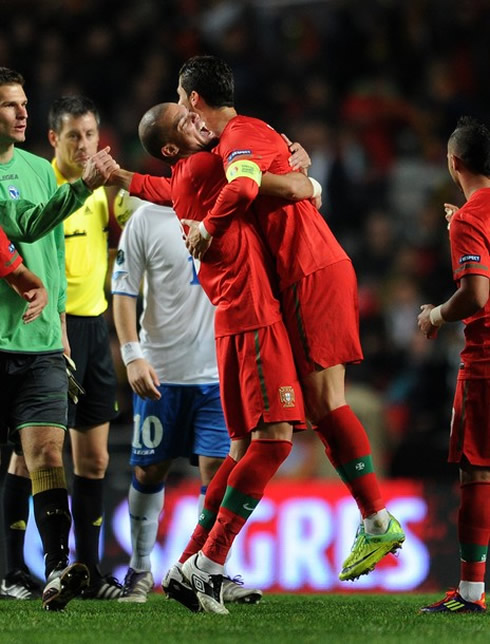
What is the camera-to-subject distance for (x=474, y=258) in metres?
5.27

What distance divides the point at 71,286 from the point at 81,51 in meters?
8.45

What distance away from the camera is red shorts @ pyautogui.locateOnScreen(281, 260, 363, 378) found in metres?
5.39

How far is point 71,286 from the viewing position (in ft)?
22.8

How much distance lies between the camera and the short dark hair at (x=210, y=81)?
5.55 meters

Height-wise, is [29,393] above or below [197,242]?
below

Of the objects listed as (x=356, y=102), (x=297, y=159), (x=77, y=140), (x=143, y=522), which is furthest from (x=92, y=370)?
(x=356, y=102)

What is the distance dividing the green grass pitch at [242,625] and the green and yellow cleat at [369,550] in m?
0.19

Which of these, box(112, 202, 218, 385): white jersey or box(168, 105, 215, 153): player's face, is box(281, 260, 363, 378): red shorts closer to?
box(168, 105, 215, 153): player's face

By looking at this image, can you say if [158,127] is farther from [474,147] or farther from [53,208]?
[474,147]

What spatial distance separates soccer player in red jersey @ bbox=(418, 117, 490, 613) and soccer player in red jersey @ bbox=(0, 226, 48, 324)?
5.43 feet

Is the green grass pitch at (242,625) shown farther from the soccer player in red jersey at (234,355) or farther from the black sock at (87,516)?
the black sock at (87,516)

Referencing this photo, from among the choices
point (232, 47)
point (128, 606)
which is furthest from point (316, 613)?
point (232, 47)

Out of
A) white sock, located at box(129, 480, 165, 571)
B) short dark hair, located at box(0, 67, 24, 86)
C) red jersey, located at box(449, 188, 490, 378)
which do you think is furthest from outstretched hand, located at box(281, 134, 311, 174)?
white sock, located at box(129, 480, 165, 571)

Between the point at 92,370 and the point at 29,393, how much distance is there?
1.34m
